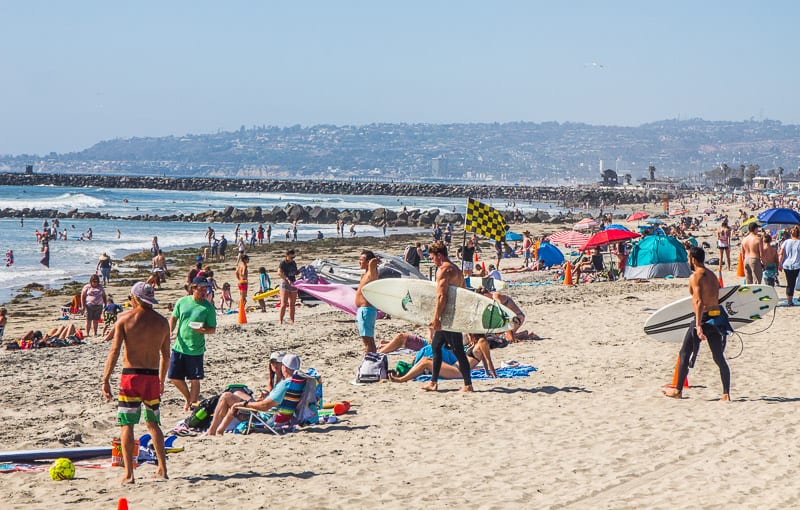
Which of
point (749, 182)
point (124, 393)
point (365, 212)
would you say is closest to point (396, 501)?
point (124, 393)

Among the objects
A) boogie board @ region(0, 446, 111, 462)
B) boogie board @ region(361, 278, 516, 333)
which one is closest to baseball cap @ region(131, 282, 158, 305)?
boogie board @ region(0, 446, 111, 462)

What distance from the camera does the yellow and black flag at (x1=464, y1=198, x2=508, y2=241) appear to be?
16109 millimetres

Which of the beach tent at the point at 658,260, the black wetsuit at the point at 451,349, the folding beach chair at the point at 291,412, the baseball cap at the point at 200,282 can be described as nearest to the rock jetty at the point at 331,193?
the beach tent at the point at 658,260

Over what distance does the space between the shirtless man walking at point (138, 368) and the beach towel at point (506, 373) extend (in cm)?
435

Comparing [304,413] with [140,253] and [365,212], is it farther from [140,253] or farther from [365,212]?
[365,212]

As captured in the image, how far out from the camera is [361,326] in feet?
36.4

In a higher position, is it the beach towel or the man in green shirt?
the man in green shirt

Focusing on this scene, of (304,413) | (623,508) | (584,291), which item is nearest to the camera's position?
(623,508)

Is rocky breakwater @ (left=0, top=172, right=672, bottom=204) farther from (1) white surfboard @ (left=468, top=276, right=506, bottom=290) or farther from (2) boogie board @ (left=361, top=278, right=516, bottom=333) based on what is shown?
(2) boogie board @ (left=361, top=278, right=516, bottom=333)

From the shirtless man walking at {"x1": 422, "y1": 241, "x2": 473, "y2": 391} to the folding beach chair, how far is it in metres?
1.54

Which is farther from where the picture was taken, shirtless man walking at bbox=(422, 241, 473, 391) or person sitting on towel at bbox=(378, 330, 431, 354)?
person sitting on towel at bbox=(378, 330, 431, 354)

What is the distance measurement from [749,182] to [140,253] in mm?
125934

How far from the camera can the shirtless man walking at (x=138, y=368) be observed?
630 centimetres

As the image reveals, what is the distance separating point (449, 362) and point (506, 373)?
75cm
